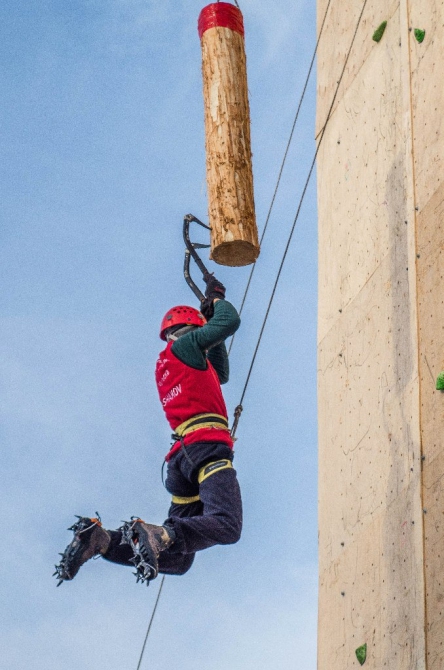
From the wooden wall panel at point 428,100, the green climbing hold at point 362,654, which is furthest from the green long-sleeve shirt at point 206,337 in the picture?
the green climbing hold at point 362,654

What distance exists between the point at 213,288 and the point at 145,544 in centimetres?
157

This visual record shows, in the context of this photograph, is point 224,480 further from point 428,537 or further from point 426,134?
point 426,134

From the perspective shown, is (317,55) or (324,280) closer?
(324,280)

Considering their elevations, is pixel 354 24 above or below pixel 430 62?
above

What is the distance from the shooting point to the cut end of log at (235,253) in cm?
617

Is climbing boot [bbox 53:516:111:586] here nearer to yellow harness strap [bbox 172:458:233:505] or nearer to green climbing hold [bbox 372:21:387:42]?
yellow harness strap [bbox 172:458:233:505]

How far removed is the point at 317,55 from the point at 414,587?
3957 mm

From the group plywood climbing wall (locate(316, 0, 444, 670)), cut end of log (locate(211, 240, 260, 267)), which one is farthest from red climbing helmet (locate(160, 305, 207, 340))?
plywood climbing wall (locate(316, 0, 444, 670))

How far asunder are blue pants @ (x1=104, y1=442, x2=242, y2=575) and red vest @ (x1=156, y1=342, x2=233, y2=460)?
2.2 inches

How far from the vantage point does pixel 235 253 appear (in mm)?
6258

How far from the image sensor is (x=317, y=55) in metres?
7.86

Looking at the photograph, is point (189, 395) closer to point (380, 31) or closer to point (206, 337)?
point (206, 337)

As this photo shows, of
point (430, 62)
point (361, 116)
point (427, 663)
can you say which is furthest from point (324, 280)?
point (427, 663)

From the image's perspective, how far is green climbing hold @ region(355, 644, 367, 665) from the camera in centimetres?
568
